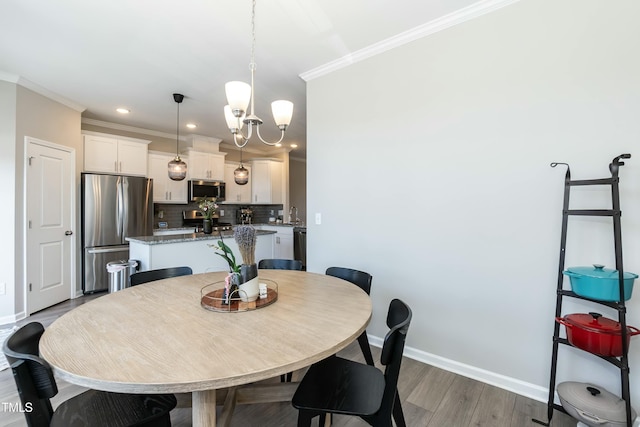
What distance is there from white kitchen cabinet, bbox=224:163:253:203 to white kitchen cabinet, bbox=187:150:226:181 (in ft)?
0.97

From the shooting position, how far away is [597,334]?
4.97ft

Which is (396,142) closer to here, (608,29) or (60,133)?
(608,29)

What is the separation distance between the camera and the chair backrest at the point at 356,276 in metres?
2.13

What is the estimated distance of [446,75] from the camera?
228 cm

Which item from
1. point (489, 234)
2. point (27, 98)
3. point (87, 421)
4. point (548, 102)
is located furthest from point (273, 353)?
point (27, 98)

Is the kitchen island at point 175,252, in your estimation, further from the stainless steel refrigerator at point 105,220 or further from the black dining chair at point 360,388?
the black dining chair at point 360,388

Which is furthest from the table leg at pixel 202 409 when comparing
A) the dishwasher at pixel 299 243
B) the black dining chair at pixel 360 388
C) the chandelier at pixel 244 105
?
the dishwasher at pixel 299 243

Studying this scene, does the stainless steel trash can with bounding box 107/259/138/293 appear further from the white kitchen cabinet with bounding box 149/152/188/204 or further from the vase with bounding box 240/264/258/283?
the vase with bounding box 240/264/258/283

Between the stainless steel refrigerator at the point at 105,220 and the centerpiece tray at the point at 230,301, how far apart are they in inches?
133

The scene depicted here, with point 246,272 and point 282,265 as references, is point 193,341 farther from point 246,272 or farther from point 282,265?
point 282,265

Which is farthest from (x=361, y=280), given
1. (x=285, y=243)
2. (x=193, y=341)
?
(x=285, y=243)

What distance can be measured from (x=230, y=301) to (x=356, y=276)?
0.98 meters

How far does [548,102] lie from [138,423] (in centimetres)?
271

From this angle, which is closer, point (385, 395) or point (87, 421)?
point (87, 421)
